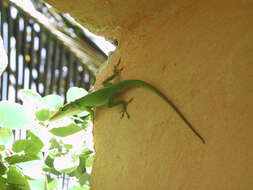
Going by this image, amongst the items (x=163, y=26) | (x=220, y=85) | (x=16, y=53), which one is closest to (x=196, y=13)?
(x=163, y=26)

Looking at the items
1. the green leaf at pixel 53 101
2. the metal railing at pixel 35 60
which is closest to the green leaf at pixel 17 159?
the green leaf at pixel 53 101

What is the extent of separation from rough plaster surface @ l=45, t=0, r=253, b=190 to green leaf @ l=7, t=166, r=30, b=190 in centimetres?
17

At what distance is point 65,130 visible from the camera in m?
1.03

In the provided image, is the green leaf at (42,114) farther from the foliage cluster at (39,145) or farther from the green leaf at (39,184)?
the green leaf at (39,184)

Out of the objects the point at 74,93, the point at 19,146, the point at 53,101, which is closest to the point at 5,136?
the point at 19,146

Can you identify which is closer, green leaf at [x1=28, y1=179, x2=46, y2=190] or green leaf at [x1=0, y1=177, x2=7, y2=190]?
green leaf at [x1=0, y1=177, x2=7, y2=190]

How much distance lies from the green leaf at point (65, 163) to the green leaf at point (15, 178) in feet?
0.53

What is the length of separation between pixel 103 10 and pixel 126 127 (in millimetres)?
274

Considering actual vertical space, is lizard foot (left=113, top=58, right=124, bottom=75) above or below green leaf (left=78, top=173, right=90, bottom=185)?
above

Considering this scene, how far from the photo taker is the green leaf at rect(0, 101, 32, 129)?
2.94ft

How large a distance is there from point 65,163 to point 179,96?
403mm

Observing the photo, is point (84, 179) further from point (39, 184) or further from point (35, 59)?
point (35, 59)

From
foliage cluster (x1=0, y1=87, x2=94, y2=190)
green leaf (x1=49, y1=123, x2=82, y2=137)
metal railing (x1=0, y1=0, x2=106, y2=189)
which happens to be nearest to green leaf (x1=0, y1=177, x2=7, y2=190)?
foliage cluster (x1=0, y1=87, x2=94, y2=190)

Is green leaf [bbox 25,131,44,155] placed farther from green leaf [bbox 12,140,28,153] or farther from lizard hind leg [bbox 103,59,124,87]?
lizard hind leg [bbox 103,59,124,87]
